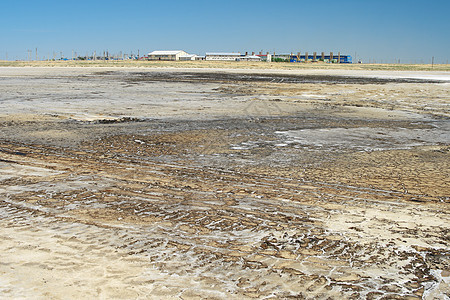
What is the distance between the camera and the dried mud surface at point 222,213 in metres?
3.59

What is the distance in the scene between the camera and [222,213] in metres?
5.13

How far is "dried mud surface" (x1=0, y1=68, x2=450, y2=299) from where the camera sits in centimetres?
359

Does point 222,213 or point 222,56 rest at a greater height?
point 222,56

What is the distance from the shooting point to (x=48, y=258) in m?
3.90

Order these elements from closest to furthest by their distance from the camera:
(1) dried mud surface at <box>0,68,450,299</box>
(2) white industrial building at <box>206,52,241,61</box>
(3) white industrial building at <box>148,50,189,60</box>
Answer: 1. (1) dried mud surface at <box>0,68,450,299</box>
2. (3) white industrial building at <box>148,50,189,60</box>
3. (2) white industrial building at <box>206,52,241,61</box>

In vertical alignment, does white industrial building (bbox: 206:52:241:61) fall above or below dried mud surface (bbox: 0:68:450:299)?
above

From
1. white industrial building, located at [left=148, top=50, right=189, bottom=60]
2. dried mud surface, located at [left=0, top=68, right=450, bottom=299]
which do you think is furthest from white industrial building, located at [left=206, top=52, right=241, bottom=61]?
dried mud surface, located at [left=0, top=68, right=450, bottom=299]

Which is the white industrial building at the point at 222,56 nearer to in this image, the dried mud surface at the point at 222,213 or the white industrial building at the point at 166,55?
the white industrial building at the point at 166,55

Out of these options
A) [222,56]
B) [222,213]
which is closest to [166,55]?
[222,56]

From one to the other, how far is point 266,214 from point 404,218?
1.61 meters

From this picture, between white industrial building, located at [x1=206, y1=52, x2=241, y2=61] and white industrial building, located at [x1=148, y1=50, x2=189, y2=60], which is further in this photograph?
white industrial building, located at [x1=206, y1=52, x2=241, y2=61]

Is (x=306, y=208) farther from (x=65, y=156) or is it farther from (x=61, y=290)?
(x=65, y=156)

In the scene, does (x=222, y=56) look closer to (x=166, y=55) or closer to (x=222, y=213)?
(x=166, y=55)

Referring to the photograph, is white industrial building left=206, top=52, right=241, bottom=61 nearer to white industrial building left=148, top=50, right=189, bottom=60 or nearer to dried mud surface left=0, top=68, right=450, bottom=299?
white industrial building left=148, top=50, right=189, bottom=60
